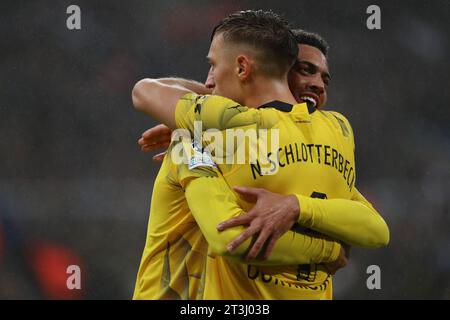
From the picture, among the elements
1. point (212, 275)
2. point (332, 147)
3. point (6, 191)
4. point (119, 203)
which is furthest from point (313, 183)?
point (6, 191)

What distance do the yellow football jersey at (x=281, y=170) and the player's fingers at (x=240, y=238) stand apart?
12 centimetres

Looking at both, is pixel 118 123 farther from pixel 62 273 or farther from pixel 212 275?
pixel 212 275

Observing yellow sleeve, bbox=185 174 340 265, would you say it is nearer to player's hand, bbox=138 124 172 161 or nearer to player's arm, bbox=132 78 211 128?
player's arm, bbox=132 78 211 128

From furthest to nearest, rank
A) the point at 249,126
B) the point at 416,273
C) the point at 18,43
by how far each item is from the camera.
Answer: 1. the point at 18,43
2. the point at 416,273
3. the point at 249,126

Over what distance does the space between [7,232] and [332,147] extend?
13.4ft

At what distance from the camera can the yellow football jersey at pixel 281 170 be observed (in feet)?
5.78

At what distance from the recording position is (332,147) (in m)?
1.85

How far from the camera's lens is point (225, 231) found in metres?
1.68

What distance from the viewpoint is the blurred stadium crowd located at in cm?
539

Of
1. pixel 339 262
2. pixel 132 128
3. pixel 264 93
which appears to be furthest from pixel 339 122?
pixel 132 128

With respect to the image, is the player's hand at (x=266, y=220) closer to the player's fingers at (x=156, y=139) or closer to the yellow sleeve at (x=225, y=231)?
the yellow sleeve at (x=225, y=231)

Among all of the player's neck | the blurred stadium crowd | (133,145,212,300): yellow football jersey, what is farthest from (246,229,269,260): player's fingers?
the blurred stadium crowd

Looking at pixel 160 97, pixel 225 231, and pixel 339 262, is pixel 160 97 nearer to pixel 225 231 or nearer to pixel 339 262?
pixel 225 231

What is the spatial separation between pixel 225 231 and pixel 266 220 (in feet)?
0.33
